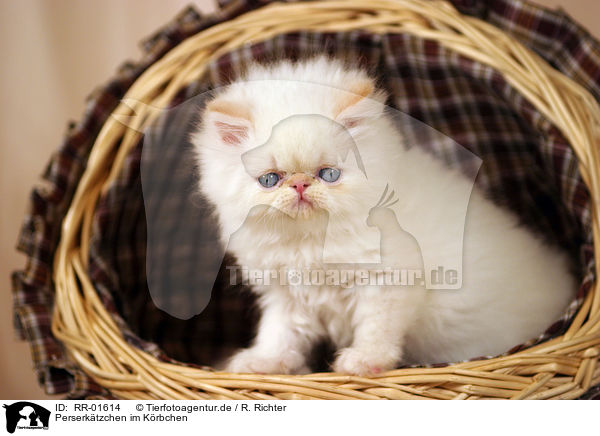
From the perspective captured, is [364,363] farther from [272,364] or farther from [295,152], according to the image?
[295,152]

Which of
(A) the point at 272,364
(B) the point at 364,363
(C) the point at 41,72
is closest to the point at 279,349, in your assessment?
(A) the point at 272,364

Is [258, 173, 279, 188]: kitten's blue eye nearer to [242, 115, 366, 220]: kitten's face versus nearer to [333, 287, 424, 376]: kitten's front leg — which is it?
[242, 115, 366, 220]: kitten's face

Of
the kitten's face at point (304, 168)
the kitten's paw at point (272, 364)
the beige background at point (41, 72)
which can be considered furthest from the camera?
the beige background at point (41, 72)

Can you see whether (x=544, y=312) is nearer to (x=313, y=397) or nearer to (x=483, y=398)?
(x=483, y=398)

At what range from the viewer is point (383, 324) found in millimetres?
810

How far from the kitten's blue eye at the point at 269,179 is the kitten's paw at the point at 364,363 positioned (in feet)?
0.90

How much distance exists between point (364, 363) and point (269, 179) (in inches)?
11.5

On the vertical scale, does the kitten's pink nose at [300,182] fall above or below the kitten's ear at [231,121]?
below

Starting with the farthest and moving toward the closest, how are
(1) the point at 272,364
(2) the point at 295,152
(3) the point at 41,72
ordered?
1. (3) the point at 41,72
2. (1) the point at 272,364
3. (2) the point at 295,152

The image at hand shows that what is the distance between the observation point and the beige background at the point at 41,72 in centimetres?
103

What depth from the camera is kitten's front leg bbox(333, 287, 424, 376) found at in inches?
31.4
